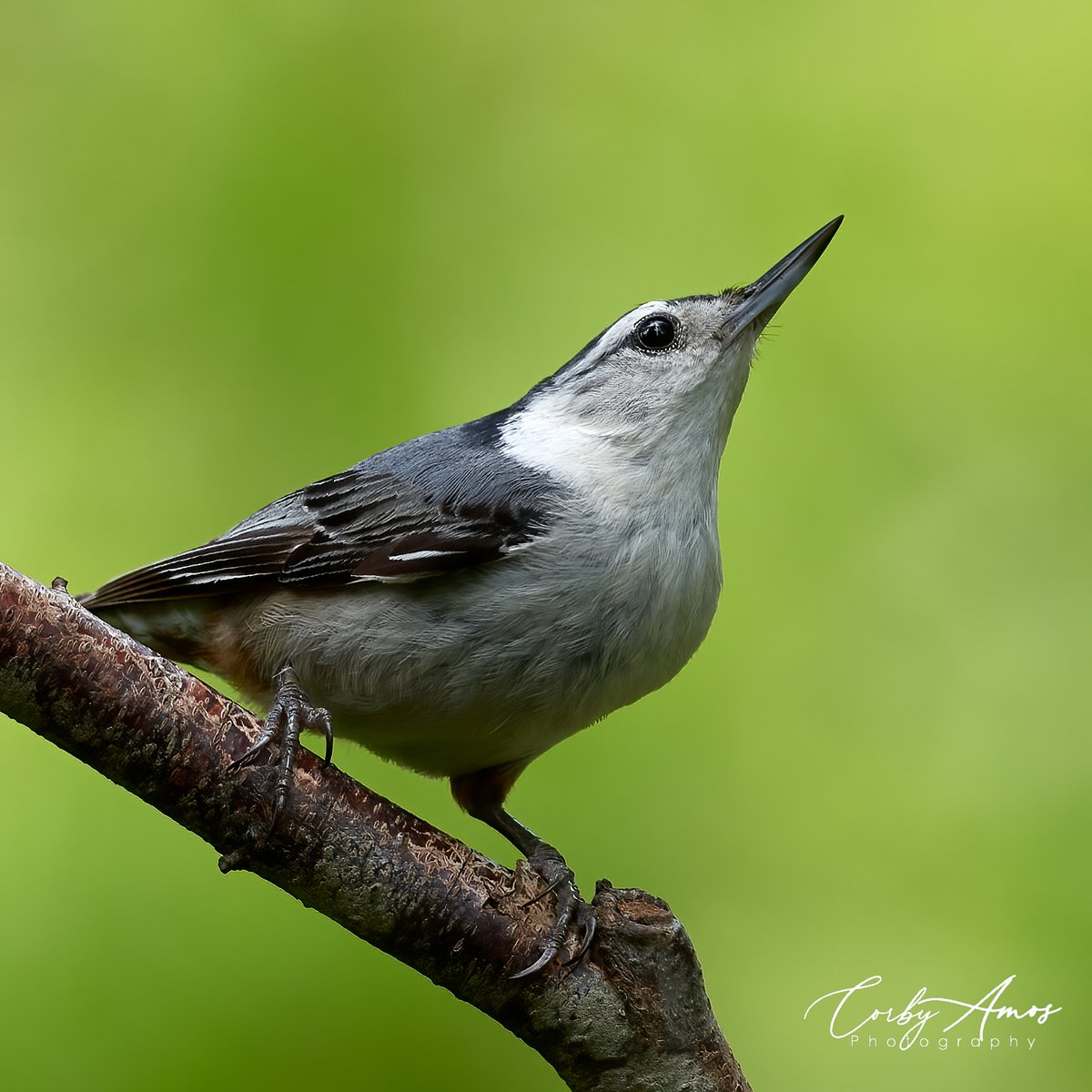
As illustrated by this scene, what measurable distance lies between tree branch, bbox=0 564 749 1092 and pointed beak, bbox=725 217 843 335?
148 centimetres

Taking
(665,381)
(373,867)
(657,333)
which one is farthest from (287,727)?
(657,333)

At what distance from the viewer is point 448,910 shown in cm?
245

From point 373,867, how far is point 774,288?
1.76 metres

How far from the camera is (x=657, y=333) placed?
3.30m

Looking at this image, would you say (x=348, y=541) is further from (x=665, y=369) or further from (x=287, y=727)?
(x=665, y=369)

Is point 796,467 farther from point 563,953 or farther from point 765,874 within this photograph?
point 563,953

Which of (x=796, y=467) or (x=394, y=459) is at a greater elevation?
(x=796, y=467)

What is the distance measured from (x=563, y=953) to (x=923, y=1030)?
141cm

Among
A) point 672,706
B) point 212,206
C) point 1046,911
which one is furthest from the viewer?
point 212,206

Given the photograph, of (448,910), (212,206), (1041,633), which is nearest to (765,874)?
(1041,633)

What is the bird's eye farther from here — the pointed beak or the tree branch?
the tree branch

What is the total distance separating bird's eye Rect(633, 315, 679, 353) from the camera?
10.8ft

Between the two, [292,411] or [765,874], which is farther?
[292,411]
